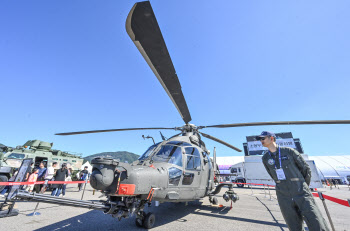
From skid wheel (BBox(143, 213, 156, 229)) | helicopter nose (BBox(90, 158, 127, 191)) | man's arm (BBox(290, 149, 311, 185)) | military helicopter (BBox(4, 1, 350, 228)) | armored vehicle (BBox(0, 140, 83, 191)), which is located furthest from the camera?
armored vehicle (BBox(0, 140, 83, 191))

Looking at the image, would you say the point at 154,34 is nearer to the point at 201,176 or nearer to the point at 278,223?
the point at 201,176

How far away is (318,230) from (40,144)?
20.7 meters

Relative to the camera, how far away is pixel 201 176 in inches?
212

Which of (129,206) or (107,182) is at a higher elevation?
(107,182)

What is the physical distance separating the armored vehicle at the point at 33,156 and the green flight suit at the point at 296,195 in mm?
13624

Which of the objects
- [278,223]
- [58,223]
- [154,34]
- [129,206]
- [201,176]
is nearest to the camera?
[154,34]

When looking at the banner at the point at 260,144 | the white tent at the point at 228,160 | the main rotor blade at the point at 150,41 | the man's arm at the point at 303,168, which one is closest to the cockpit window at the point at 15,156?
the main rotor blade at the point at 150,41

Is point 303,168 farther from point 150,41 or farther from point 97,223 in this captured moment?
point 97,223

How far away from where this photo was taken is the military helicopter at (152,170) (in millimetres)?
2324

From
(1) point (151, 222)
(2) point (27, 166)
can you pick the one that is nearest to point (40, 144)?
(2) point (27, 166)

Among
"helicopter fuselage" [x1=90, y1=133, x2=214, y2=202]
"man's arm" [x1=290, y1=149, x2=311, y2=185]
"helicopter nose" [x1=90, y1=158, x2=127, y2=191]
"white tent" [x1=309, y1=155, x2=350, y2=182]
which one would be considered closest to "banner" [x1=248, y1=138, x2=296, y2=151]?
"white tent" [x1=309, y1=155, x2=350, y2=182]

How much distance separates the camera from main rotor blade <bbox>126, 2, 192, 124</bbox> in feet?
6.78

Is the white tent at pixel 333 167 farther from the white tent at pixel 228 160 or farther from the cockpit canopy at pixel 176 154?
the cockpit canopy at pixel 176 154

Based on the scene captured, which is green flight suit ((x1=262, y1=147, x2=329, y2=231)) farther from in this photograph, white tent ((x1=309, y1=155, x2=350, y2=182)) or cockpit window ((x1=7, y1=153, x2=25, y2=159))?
Result: white tent ((x1=309, y1=155, x2=350, y2=182))
